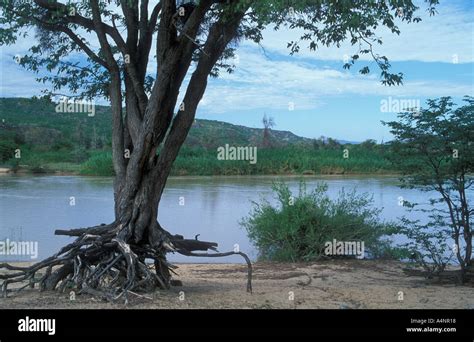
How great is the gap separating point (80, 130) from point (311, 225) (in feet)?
55.8

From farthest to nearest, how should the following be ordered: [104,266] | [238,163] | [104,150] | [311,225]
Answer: [238,163] < [104,150] < [311,225] < [104,266]

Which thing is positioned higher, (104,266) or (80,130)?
(80,130)

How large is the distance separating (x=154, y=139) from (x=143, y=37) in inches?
77.6

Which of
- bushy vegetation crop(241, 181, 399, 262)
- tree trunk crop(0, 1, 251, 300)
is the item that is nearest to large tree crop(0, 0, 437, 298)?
tree trunk crop(0, 1, 251, 300)

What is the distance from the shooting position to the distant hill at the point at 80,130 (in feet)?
75.7

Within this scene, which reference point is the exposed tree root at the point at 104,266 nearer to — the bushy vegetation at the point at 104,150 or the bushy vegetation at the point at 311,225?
the bushy vegetation at the point at 311,225

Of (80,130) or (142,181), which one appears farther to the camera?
(80,130)

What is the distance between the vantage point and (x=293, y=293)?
28.3 feet

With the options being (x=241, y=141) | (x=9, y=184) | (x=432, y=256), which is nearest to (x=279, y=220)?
(x=432, y=256)

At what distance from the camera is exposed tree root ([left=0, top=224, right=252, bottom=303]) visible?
7863 mm

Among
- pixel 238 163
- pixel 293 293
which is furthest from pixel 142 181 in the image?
pixel 238 163

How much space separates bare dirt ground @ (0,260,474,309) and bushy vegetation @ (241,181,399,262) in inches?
47.8

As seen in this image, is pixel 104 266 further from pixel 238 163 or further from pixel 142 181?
pixel 238 163

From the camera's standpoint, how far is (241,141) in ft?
102
